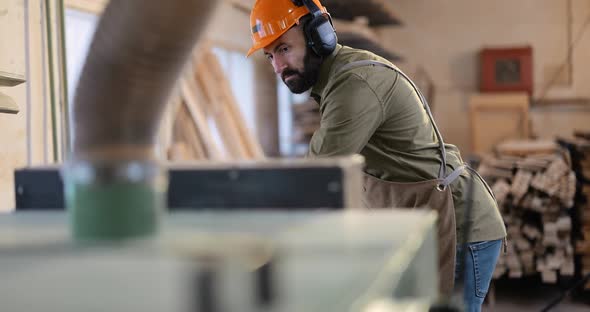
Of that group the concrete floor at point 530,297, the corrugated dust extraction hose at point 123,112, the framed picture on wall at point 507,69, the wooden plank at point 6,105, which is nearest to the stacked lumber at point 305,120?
the concrete floor at point 530,297

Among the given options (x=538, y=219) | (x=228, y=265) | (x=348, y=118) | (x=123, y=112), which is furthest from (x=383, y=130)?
(x=538, y=219)

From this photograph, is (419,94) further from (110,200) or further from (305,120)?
(305,120)

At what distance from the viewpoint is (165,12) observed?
3.07 ft

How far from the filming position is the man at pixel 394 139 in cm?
245

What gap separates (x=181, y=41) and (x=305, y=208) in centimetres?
46

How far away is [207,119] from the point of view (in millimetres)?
5477

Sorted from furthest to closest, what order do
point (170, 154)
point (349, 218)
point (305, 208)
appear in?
point (170, 154) < point (305, 208) < point (349, 218)

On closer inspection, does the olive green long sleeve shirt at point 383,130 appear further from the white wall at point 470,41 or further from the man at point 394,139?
the white wall at point 470,41

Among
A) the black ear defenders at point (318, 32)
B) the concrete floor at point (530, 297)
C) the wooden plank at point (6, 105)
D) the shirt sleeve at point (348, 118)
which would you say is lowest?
the concrete floor at point (530, 297)

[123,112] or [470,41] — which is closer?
[123,112]

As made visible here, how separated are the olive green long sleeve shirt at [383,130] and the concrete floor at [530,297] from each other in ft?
11.0

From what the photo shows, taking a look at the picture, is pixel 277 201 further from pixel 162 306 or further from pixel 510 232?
pixel 510 232

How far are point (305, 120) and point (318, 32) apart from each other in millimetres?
5190

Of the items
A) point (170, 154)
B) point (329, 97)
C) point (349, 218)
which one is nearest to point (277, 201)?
point (349, 218)
